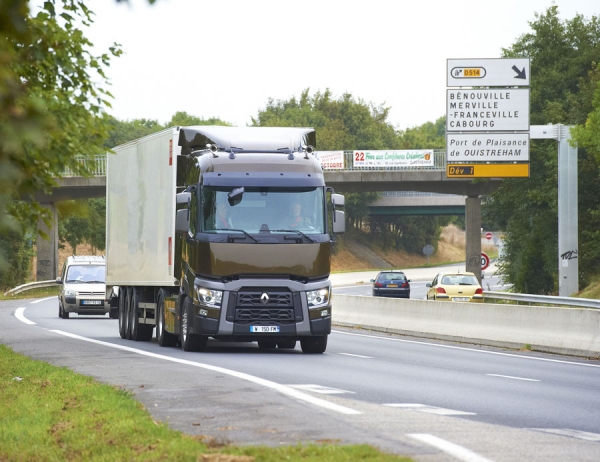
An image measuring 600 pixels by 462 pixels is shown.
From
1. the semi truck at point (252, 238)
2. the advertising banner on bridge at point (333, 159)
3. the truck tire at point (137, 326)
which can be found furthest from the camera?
the advertising banner on bridge at point (333, 159)

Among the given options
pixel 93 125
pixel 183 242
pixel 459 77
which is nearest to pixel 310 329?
pixel 183 242

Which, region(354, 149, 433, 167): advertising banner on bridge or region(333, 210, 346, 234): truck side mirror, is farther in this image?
region(354, 149, 433, 167): advertising banner on bridge

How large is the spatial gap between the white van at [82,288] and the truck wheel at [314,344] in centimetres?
1664

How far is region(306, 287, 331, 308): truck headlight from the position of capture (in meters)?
18.6

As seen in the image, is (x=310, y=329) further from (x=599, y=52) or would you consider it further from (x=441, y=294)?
(x=599, y=52)

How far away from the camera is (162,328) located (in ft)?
69.8

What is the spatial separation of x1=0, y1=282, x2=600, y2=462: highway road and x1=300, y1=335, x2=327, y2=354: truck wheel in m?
0.24

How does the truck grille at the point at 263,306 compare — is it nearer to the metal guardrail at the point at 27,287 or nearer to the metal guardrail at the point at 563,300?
the metal guardrail at the point at 563,300

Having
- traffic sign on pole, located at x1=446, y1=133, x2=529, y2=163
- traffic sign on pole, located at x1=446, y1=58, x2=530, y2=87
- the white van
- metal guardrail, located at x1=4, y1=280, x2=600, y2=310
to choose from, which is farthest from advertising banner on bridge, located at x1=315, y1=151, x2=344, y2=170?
the white van

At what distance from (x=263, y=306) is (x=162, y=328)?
3.40 metres

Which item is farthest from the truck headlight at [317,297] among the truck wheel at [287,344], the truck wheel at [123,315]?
the truck wheel at [123,315]

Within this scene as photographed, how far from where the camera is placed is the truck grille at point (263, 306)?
18.5 m

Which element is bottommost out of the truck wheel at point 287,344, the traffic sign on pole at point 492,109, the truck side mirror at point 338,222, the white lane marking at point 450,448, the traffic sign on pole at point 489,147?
the truck wheel at point 287,344

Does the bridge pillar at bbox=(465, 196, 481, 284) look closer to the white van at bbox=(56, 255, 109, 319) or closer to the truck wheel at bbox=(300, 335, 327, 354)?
the white van at bbox=(56, 255, 109, 319)
